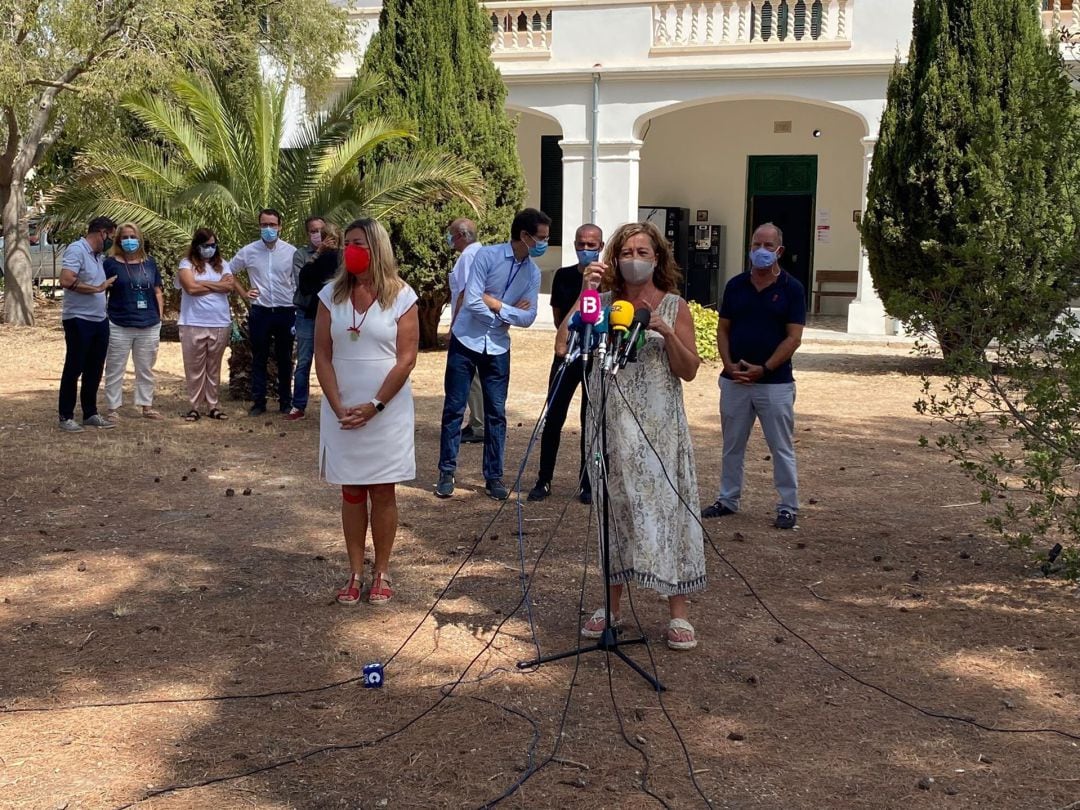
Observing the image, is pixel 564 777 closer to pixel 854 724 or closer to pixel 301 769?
pixel 301 769

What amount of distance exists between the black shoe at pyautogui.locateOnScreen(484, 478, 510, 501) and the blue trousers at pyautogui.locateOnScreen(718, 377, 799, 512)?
145cm

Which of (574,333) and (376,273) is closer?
(574,333)

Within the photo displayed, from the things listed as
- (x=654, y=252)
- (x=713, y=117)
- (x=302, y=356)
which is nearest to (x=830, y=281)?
(x=713, y=117)

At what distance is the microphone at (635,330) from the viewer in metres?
4.82

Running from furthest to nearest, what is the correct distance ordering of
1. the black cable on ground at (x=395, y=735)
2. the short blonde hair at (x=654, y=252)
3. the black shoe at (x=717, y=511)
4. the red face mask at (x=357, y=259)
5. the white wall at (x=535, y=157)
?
the white wall at (x=535, y=157) < the black shoe at (x=717, y=511) < the red face mask at (x=357, y=259) < the short blonde hair at (x=654, y=252) < the black cable on ground at (x=395, y=735)

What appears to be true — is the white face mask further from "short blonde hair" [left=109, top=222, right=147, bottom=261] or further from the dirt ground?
"short blonde hair" [left=109, top=222, right=147, bottom=261]

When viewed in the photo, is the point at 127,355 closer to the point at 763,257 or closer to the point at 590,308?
the point at 763,257

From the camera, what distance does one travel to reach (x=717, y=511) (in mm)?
7785

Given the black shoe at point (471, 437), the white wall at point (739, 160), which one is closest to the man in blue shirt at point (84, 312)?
the black shoe at point (471, 437)

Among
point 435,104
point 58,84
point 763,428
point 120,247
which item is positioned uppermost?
point 58,84

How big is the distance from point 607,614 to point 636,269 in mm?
1431

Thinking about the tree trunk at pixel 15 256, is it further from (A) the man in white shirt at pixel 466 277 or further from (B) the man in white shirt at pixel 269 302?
(A) the man in white shirt at pixel 466 277

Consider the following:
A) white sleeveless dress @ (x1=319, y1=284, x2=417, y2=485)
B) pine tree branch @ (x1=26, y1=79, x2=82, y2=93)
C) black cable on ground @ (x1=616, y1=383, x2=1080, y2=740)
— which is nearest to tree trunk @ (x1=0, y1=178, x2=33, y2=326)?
pine tree branch @ (x1=26, y1=79, x2=82, y2=93)

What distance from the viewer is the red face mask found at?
5621 millimetres
